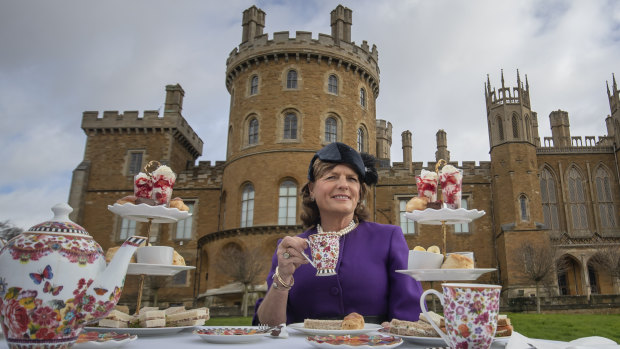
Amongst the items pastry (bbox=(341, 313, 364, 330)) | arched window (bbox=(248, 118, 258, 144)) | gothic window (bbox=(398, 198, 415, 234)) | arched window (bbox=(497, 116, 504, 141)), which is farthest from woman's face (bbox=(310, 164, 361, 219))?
arched window (bbox=(497, 116, 504, 141))

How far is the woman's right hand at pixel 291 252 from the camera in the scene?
236 centimetres

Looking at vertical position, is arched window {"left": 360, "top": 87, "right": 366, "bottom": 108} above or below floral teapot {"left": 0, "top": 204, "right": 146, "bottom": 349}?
above

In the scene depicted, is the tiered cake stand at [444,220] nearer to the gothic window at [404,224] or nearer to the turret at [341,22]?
the turret at [341,22]

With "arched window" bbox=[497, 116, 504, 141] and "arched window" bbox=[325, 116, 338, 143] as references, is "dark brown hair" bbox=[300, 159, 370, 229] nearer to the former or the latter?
"arched window" bbox=[325, 116, 338, 143]

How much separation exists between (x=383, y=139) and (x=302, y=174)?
17.2 metres

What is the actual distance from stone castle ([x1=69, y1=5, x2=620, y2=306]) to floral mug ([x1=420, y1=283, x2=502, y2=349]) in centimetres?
1753

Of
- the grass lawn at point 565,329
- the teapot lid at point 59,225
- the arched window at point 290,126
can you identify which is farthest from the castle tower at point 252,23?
the teapot lid at point 59,225

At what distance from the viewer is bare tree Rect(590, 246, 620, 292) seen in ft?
66.7

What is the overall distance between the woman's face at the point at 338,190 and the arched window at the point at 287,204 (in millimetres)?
16823

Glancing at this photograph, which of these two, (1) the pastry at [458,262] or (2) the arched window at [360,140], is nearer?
(1) the pastry at [458,262]

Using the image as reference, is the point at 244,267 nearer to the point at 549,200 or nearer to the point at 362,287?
the point at 362,287

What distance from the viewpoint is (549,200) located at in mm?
26484

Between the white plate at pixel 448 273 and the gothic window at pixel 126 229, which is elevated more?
the gothic window at pixel 126 229

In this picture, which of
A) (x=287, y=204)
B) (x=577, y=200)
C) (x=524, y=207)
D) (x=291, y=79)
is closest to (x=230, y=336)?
(x=287, y=204)
